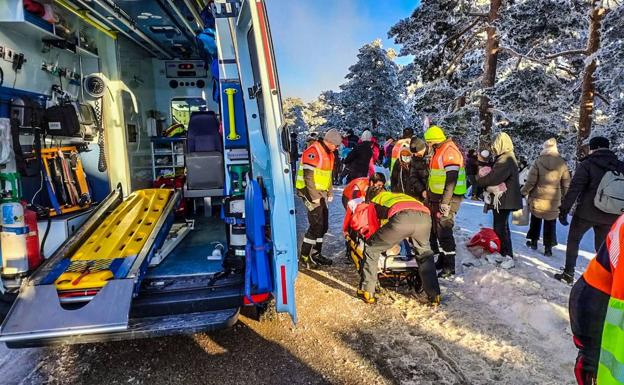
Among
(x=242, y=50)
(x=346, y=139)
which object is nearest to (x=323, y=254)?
(x=242, y=50)

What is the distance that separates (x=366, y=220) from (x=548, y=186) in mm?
2912

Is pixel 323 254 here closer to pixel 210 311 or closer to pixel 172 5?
pixel 210 311

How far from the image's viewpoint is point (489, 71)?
12.1m

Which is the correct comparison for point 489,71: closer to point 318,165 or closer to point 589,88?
point 589,88

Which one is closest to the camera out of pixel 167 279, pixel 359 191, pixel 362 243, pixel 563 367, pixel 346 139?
pixel 563 367

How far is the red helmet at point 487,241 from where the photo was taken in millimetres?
5449

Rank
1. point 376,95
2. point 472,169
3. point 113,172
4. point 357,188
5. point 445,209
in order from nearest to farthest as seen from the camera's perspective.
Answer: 1. point 445,209
2. point 113,172
3. point 357,188
4. point 472,169
5. point 376,95

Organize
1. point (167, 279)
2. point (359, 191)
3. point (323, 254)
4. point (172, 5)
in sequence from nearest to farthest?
point (167, 279) → point (172, 5) → point (359, 191) → point (323, 254)

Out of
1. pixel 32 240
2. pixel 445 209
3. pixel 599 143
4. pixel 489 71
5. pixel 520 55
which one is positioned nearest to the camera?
pixel 32 240

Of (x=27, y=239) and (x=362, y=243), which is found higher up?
(x=27, y=239)

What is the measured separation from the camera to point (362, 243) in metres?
4.62

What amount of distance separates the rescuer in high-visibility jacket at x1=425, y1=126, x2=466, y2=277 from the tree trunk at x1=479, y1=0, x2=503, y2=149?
7.37 m

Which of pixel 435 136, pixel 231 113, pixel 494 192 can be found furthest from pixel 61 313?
pixel 494 192

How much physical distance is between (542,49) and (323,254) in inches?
508
